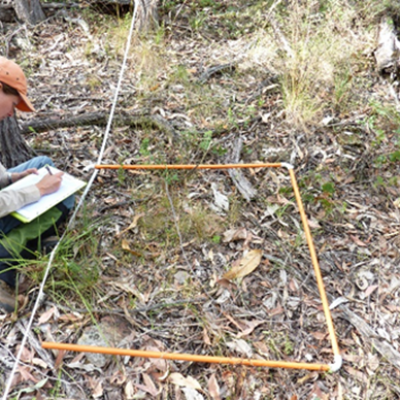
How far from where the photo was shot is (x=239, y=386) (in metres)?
1.90

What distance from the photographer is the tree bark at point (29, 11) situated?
3.90 meters

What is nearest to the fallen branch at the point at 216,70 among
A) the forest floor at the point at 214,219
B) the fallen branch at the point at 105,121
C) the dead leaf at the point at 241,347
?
the forest floor at the point at 214,219

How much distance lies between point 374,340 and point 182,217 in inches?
49.4

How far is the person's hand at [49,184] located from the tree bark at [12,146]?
0.54 metres

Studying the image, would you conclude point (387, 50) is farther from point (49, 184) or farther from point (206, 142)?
point (49, 184)

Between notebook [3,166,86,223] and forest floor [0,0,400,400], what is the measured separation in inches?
9.3

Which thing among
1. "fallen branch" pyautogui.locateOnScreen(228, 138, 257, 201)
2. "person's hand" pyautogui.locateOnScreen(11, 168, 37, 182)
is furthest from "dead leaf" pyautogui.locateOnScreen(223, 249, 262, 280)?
"person's hand" pyautogui.locateOnScreen(11, 168, 37, 182)

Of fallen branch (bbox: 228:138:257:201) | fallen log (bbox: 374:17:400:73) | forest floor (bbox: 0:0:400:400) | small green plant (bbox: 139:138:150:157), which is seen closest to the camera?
forest floor (bbox: 0:0:400:400)

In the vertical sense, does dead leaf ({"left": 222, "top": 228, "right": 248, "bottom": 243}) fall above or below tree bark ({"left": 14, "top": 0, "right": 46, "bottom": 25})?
below

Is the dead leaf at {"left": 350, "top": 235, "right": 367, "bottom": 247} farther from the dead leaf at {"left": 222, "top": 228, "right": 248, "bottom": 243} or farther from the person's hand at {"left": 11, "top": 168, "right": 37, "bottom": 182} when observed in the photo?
the person's hand at {"left": 11, "top": 168, "right": 37, "bottom": 182}

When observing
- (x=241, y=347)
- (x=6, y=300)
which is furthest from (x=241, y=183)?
(x=6, y=300)

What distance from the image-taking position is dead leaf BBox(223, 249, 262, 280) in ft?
7.59

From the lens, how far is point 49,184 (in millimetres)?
2207

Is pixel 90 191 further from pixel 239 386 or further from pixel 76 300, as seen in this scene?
pixel 239 386
